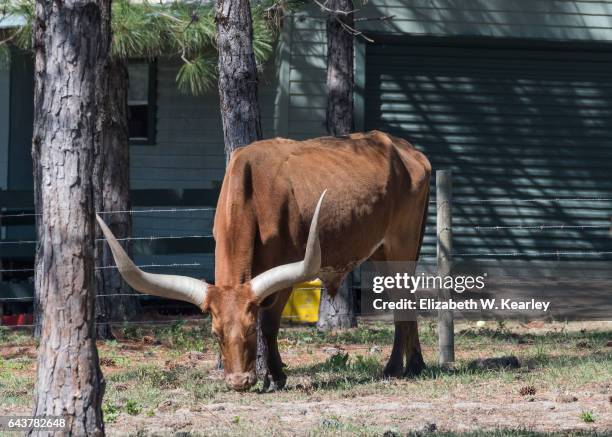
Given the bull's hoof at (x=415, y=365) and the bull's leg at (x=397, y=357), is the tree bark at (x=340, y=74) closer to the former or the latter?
the bull's leg at (x=397, y=357)

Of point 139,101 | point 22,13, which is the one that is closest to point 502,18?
point 139,101

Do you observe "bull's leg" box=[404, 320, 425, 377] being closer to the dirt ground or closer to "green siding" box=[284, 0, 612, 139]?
the dirt ground

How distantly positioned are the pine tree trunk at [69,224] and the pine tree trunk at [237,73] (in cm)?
404

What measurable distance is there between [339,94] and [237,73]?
3.03 meters

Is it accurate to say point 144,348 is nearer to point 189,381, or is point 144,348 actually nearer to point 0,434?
point 189,381

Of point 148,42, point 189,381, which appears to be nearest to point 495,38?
point 148,42

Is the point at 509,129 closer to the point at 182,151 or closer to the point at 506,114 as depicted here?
the point at 506,114

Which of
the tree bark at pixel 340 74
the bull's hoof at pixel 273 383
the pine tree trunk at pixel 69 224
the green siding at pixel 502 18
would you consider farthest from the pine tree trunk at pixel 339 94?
the pine tree trunk at pixel 69 224

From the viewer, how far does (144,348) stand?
11.6 metres

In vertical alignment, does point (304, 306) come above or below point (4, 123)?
below

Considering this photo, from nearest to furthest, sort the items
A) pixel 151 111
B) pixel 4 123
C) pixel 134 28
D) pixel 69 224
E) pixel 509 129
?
pixel 69 224, pixel 134 28, pixel 509 129, pixel 151 111, pixel 4 123

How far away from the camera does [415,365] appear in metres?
9.52

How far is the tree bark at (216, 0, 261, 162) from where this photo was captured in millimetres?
9773

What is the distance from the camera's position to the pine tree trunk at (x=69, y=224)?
5.61 meters
